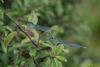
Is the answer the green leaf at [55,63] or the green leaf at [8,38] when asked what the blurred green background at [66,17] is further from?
the green leaf at [55,63]

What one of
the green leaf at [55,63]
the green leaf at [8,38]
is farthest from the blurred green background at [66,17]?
the green leaf at [55,63]

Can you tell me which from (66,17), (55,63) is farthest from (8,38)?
(66,17)

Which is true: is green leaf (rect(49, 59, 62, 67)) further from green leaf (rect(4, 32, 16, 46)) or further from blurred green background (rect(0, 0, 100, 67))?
blurred green background (rect(0, 0, 100, 67))

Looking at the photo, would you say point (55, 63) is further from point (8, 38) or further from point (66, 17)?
point (66, 17)

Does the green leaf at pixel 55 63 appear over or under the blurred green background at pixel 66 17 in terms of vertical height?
under

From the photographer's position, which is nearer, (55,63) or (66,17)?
(55,63)

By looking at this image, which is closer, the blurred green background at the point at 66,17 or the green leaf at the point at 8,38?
the green leaf at the point at 8,38

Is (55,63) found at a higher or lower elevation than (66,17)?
lower

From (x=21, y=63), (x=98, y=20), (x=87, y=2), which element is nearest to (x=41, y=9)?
(x=21, y=63)

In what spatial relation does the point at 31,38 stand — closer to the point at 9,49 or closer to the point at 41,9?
the point at 9,49

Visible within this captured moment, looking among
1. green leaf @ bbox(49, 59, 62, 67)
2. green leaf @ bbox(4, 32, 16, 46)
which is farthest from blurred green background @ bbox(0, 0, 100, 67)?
green leaf @ bbox(49, 59, 62, 67)

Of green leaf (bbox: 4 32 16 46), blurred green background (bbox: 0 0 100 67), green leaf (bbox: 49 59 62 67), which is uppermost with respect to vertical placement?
blurred green background (bbox: 0 0 100 67)

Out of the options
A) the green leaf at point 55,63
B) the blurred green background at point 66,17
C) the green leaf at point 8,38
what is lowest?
the green leaf at point 8,38

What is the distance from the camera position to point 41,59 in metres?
1.70
